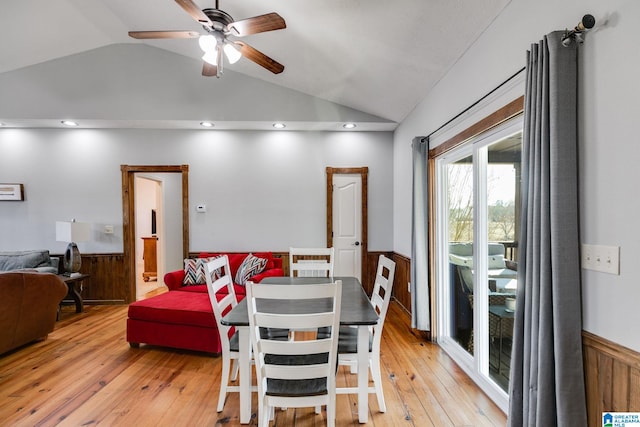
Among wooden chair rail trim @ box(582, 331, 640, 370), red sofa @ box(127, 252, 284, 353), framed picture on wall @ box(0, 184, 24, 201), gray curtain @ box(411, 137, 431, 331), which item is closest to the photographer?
wooden chair rail trim @ box(582, 331, 640, 370)

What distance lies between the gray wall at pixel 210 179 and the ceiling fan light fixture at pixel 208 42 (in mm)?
2373

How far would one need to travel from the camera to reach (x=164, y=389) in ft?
7.69

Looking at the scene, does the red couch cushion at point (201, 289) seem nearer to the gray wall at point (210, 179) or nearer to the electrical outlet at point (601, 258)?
the gray wall at point (210, 179)

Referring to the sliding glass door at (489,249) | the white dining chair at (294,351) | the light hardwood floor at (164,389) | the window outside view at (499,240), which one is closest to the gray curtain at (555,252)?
the sliding glass door at (489,249)

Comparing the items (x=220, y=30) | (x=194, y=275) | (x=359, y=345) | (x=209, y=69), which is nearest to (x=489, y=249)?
(x=359, y=345)

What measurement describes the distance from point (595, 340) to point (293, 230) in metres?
3.73

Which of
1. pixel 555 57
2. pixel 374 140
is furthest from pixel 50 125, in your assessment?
pixel 555 57

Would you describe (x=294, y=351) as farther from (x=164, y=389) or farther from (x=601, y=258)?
(x=164, y=389)

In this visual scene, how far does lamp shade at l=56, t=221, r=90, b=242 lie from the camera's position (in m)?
4.07

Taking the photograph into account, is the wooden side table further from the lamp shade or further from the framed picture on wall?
the framed picture on wall

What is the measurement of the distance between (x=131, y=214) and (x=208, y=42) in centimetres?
337

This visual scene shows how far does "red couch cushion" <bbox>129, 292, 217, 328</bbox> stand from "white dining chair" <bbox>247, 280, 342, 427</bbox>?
147cm

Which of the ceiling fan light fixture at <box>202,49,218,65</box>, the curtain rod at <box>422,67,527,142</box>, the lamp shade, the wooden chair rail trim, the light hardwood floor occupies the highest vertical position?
the ceiling fan light fixture at <box>202,49,218,65</box>

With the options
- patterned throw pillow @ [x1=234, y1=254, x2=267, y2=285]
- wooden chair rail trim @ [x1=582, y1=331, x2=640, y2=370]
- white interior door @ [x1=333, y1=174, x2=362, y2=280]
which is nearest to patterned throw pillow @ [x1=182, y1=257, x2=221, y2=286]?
patterned throw pillow @ [x1=234, y1=254, x2=267, y2=285]
